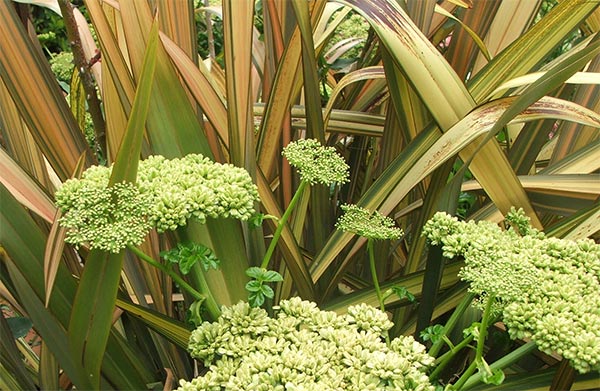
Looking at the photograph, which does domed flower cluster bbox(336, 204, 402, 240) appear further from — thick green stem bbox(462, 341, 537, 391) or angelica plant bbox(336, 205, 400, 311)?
thick green stem bbox(462, 341, 537, 391)

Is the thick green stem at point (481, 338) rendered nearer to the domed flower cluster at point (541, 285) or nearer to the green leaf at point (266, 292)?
the domed flower cluster at point (541, 285)

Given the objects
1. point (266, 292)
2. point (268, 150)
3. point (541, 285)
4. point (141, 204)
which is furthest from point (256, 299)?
point (268, 150)

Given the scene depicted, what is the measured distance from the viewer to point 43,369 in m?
0.78

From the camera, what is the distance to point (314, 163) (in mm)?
624

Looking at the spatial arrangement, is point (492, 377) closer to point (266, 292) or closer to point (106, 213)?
point (266, 292)

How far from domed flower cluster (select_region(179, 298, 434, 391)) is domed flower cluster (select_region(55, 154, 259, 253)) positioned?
0.31ft

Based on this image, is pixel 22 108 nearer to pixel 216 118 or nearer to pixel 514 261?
pixel 216 118

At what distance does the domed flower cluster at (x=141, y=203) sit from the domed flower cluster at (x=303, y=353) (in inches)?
3.7

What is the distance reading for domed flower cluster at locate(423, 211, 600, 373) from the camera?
48cm

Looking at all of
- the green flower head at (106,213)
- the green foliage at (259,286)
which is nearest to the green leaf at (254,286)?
the green foliage at (259,286)

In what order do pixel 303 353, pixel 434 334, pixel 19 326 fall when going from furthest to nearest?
pixel 19 326, pixel 434 334, pixel 303 353

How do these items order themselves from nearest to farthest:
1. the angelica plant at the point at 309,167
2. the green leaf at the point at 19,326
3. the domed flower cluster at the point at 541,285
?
1. the domed flower cluster at the point at 541,285
2. the angelica plant at the point at 309,167
3. the green leaf at the point at 19,326

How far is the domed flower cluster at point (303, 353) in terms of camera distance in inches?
19.1

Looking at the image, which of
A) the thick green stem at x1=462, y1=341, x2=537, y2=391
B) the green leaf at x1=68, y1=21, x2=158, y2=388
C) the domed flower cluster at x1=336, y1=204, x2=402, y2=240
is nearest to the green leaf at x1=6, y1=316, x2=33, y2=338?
the green leaf at x1=68, y1=21, x2=158, y2=388
